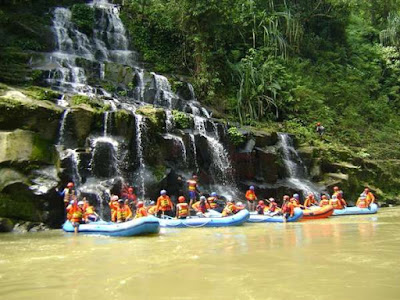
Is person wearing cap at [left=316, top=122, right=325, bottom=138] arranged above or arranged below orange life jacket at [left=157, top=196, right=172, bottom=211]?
above

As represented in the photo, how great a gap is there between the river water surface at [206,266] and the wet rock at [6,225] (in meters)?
1.21

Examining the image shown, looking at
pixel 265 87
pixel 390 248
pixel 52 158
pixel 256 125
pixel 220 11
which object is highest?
pixel 220 11

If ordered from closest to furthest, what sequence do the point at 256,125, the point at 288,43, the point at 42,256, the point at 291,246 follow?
the point at 42,256 < the point at 291,246 < the point at 256,125 < the point at 288,43

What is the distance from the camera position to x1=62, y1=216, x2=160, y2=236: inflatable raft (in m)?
10.7

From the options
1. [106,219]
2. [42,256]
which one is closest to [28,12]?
[106,219]

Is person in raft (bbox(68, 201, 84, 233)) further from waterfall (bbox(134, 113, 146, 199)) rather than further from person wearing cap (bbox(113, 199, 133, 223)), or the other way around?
waterfall (bbox(134, 113, 146, 199))

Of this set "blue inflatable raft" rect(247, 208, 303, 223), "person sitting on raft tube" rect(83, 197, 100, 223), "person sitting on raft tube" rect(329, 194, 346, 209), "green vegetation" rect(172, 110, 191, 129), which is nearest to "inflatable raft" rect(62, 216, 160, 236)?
"person sitting on raft tube" rect(83, 197, 100, 223)

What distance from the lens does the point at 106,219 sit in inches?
538

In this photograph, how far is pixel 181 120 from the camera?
58.1 ft

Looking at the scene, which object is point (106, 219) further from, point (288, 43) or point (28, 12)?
point (288, 43)

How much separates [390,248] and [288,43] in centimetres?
2233

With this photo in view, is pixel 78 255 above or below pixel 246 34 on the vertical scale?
below

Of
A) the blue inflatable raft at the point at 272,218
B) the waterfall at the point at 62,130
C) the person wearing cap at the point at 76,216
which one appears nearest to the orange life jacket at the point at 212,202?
the blue inflatable raft at the point at 272,218

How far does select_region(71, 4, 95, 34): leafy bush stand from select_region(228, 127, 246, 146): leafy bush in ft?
34.0
